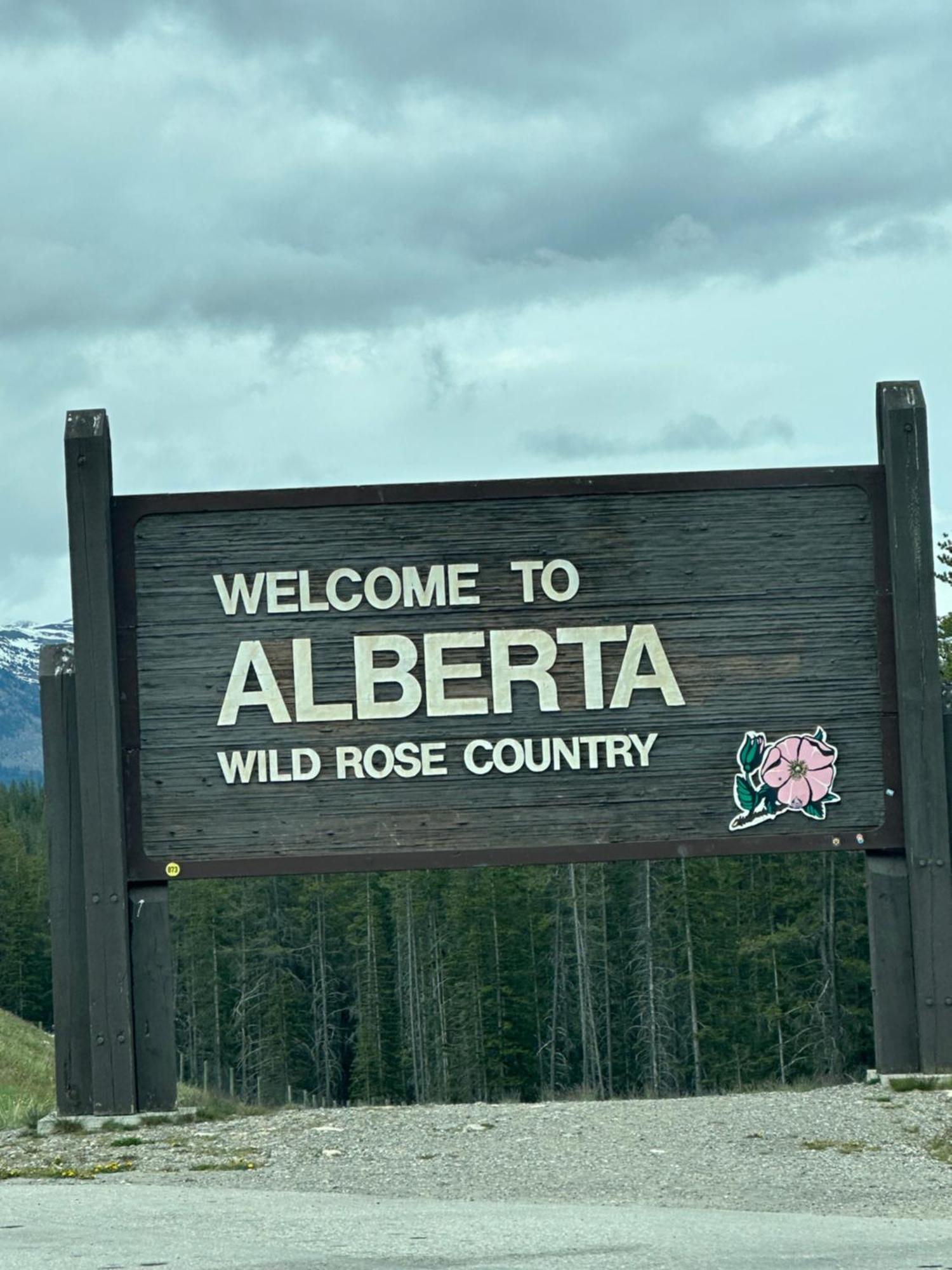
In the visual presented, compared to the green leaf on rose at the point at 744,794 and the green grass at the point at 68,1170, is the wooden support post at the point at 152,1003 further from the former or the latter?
the green leaf on rose at the point at 744,794

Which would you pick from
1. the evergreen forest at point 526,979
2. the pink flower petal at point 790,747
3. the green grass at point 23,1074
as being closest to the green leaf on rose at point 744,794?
the pink flower petal at point 790,747

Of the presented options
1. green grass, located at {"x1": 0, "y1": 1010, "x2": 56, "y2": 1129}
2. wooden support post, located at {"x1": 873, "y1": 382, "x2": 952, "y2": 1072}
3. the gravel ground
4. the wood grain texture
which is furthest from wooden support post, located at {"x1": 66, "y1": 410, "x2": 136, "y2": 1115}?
wooden support post, located at {"x1": 873, "y1": 382, "x2": 952, "y2": 1072}

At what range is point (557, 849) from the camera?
40.3 feet

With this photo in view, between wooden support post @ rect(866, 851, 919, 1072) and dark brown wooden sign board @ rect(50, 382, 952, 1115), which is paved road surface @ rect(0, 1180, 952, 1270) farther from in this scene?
wooden support post @ rect(866, 851, 919, 1072)

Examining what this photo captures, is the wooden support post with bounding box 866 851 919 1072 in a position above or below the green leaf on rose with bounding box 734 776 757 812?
below

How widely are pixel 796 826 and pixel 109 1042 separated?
5.21 metres

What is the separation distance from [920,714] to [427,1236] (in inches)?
252

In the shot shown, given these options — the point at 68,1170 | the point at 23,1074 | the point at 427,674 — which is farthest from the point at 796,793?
the point at 23,1074

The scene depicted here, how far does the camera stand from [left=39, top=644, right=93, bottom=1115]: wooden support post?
12.1 meters

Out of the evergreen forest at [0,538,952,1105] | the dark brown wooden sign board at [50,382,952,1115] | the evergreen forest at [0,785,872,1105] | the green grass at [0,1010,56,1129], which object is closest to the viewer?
the dark brown wooden sign board at [50,382,952,1115]

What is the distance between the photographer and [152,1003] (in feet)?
39.8

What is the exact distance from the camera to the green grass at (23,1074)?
12500mm

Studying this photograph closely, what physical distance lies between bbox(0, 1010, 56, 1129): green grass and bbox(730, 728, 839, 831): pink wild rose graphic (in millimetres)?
5625

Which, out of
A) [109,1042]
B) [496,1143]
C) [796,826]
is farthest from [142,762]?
[796,826]
